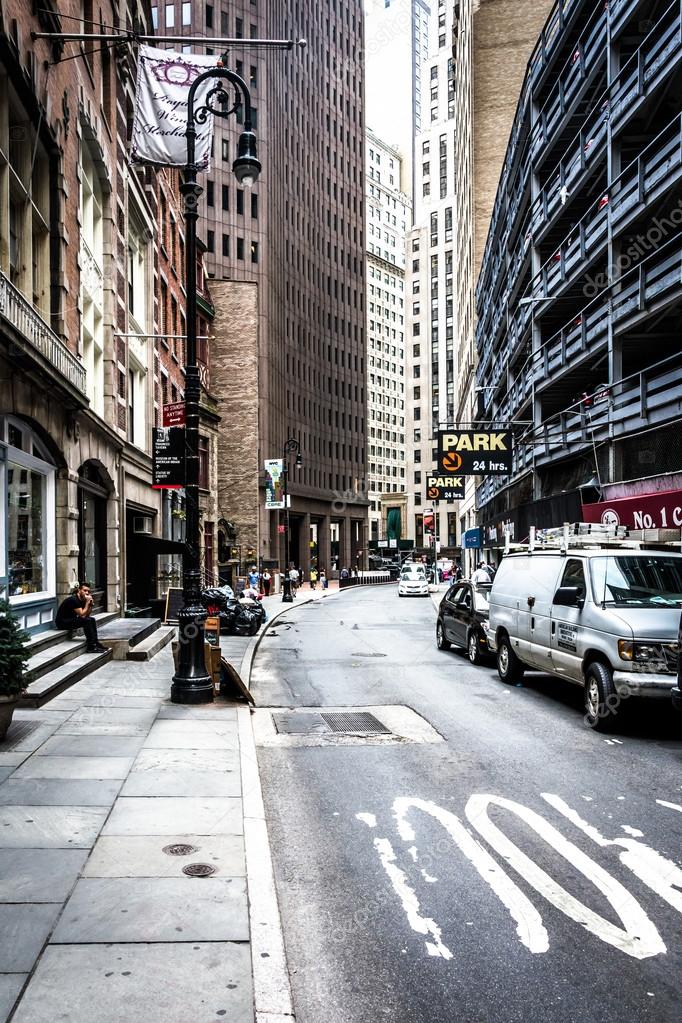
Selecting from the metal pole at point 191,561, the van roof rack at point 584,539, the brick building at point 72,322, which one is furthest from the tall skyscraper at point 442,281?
the metal pole at point 191,561

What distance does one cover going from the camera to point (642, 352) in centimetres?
2614

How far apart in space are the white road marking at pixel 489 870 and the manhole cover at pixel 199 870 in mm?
1651

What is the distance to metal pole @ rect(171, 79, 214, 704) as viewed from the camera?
39.7ft

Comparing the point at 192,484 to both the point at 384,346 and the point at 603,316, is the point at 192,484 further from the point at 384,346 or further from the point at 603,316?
the point at 384,346

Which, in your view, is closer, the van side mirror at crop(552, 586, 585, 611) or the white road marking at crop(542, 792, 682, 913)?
the white road marking at crop(542, 792, 682, 913)

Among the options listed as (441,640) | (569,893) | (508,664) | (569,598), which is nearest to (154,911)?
(569,893)

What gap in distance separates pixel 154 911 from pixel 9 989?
108 centimetres

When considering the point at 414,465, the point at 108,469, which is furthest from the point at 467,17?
the point at 414,465

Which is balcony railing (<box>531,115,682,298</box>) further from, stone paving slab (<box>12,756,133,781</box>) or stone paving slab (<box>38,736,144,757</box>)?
stone paving slab (<box>12,756,133,781</box>)

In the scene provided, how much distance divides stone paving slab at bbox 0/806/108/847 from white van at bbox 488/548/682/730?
20.5ft

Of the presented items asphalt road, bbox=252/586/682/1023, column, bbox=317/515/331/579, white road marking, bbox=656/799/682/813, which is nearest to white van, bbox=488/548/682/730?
asphalt road, bbox=252/586/682/1023

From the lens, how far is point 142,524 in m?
30.1

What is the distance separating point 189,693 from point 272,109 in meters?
70.0

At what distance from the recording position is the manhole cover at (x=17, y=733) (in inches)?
363
